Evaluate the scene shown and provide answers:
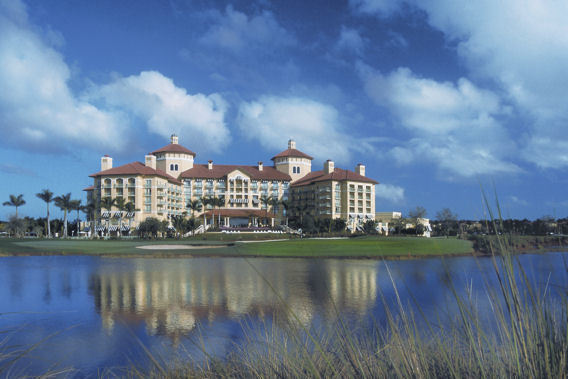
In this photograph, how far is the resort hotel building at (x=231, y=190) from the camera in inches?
3472

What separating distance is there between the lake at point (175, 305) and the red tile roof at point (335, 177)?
67486 millimetres

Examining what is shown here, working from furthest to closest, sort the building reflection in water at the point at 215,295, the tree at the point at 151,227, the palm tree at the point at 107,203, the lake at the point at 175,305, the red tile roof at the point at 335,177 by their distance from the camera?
the red tile roof at the point at 335,177 < the palm tree at the point at 107,203 < the tree at the point at 151,227 < the building reflection in water at the point at 215,295 < the lake at the point at 175,305

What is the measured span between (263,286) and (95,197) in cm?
8143

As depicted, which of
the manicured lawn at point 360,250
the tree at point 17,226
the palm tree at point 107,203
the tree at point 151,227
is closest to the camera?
the manicured lawn at point 360,250

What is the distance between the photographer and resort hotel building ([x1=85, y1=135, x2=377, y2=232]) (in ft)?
289

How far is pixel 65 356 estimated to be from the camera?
855 cm

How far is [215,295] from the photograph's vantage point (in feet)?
51.6

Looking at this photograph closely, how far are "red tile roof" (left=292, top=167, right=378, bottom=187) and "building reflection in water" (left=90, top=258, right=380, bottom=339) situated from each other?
2656 inches

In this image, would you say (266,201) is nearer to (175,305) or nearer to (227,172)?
(227,172)

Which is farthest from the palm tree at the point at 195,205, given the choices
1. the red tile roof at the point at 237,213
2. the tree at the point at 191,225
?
the tree at the point at 191,225

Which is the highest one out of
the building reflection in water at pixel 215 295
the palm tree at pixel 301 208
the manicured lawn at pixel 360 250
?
the palm tree at pixel 301 208

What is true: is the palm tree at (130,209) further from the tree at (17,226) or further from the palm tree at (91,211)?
the tree at (17,226)

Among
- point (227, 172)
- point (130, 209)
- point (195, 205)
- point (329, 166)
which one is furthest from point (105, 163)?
point (329, 166)

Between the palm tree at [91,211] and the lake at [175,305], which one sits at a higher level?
the palm tree at [91,211]
